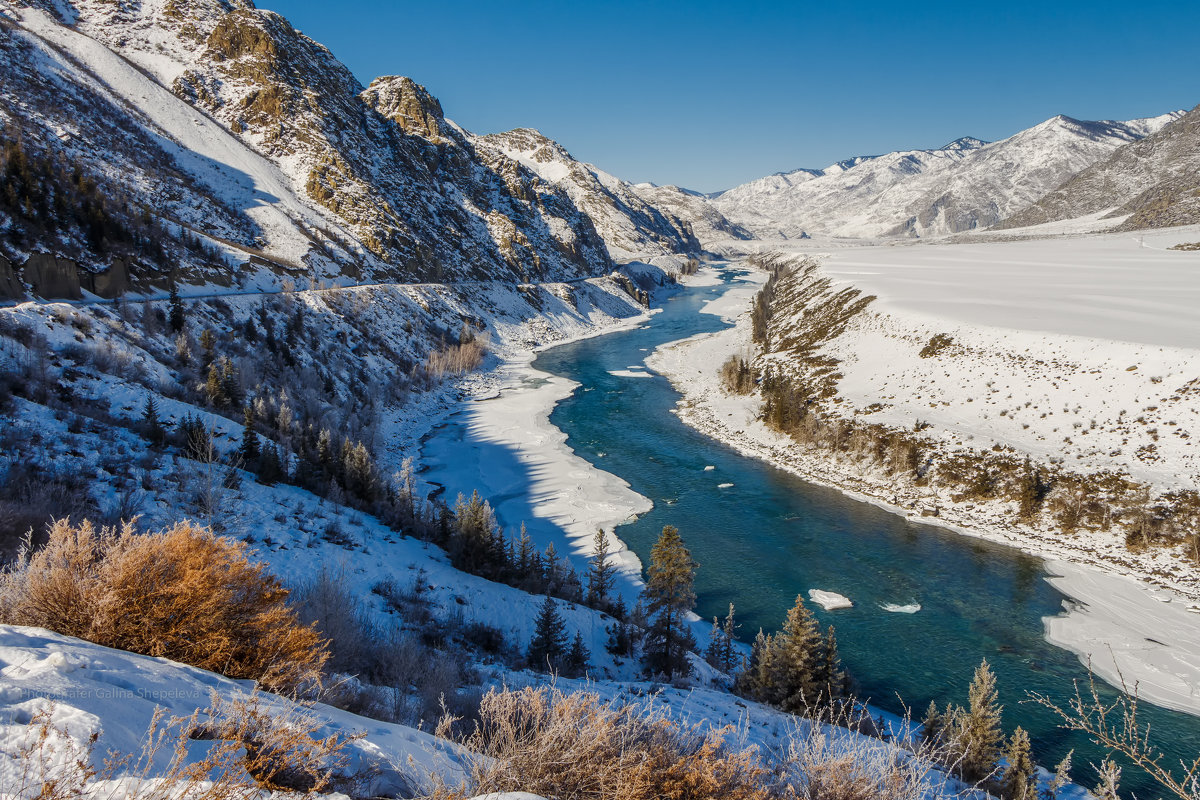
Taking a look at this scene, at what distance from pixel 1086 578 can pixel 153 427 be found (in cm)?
3779

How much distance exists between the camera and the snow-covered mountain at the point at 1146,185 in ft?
419

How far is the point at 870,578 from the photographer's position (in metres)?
24.6

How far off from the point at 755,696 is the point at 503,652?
723 centimetres

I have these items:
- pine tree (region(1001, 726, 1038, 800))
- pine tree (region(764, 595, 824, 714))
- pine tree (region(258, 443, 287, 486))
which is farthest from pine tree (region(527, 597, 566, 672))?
pine tree (region(258, 443, 287, 486))

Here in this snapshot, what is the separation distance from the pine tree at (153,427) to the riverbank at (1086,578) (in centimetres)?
2826

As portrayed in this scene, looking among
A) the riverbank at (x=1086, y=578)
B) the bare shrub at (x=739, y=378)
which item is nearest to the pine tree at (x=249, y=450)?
the riverbank at (x=1086, y=578)

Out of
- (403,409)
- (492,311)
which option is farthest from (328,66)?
(403,409)

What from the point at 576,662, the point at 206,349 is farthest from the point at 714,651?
the point at 206,349

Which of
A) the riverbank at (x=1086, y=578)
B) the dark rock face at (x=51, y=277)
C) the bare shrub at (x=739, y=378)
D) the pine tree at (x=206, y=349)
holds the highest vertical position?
the dark rock face at (x=51, y=277)

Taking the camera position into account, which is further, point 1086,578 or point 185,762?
point 1086,578

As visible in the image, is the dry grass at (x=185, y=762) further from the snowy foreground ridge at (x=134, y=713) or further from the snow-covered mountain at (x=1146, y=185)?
the snow-covered mountain at (x=1146, y=185)

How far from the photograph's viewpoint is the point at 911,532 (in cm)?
2866

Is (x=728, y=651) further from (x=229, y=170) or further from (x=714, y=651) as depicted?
(x=229, y=170)

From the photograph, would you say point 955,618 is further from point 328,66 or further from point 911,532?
point 328,66
